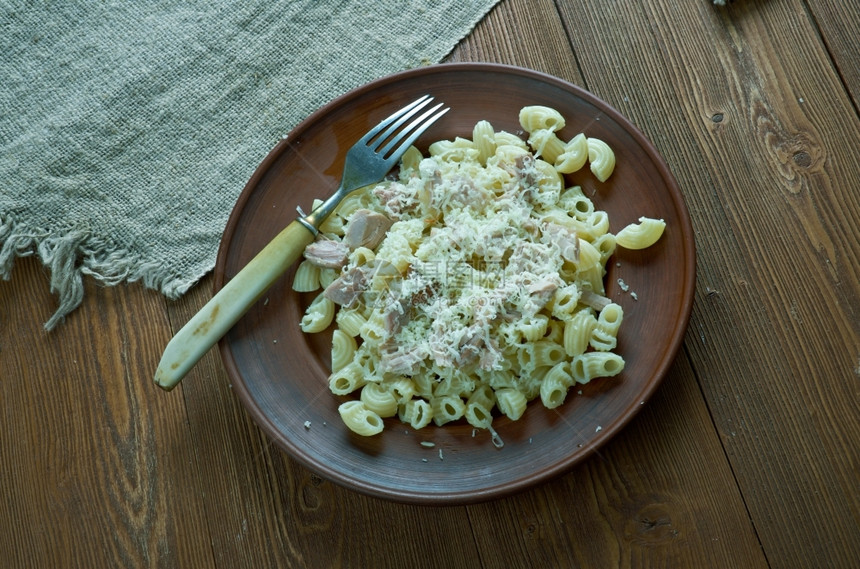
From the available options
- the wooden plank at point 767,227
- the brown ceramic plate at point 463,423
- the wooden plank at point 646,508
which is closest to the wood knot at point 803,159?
the wooden plank at point 767,227

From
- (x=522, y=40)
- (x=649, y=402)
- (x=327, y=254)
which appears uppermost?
(x=522, y=40)

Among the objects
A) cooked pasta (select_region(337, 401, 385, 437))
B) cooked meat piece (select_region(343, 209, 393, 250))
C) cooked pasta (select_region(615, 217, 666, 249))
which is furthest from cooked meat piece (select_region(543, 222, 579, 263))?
cooked pasta (select_region(337, 401, 385, 437))

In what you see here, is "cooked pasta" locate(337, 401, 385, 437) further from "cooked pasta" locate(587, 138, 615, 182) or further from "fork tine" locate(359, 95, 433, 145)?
"cooked pasta" locate(587, 138, 615, 182)

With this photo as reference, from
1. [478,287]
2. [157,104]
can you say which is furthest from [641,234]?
[157,104]

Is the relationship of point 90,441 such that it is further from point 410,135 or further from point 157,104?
point 410,135

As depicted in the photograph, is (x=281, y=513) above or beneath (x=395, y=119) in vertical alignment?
beneath

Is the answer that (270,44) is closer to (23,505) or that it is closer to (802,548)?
(23,505)
